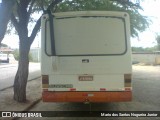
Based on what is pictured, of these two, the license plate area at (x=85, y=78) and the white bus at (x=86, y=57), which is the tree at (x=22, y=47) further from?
the license plate area at (x=85, y=78)


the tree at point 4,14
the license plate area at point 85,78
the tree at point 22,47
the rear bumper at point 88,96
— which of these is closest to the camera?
the tree at point 4,14

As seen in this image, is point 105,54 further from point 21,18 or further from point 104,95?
point 21,18

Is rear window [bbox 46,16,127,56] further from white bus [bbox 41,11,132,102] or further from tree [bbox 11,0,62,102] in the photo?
tree [bbox 11,0,62,102]

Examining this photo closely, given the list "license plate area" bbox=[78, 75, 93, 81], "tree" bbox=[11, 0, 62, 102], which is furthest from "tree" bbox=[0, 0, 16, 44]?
"tree" bbox=[11, 0, 62, 102]

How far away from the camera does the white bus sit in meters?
11.0

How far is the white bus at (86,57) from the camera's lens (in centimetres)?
1103

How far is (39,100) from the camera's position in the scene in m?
15.4

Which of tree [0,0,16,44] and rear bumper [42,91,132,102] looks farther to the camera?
rear bumper [42,91,132,102]

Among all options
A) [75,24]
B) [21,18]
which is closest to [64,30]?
[75,24]

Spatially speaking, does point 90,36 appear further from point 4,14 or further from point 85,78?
point 4,14

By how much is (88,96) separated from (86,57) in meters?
1.13

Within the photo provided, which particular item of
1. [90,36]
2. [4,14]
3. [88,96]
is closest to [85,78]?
[88,96]

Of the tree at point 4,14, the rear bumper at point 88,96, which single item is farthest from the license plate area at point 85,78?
the tree at point 4,14

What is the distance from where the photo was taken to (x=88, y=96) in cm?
1105
